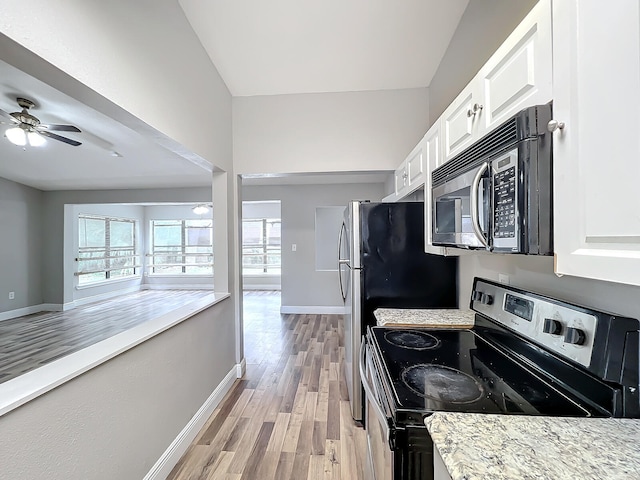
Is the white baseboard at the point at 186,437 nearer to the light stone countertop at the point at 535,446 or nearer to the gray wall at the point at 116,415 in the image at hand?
the gray wall at the point at 116,415

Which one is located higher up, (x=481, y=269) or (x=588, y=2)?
(x=588, y=2)

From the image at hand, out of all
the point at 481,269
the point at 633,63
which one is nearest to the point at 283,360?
the point at 481,269

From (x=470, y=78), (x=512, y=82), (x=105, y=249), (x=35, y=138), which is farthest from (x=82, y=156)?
(x=512, y=82)

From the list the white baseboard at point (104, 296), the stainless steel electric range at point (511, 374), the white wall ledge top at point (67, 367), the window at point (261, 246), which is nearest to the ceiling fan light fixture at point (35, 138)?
the white wall ledge top at point (67, 367)

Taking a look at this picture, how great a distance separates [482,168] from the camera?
91 centimetres

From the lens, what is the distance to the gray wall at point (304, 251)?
17.4 ft

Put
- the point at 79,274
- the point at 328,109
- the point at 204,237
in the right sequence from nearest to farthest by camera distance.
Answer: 1. the point at 328,109
2. the point at 79,274
3. the point at 204,237

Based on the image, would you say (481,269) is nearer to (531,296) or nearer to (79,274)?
(531,296)

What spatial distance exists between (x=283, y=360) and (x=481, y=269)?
2.42 meters

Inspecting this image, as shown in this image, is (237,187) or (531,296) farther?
(237,187)

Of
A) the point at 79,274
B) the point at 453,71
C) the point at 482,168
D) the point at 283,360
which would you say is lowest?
the point at 283,360

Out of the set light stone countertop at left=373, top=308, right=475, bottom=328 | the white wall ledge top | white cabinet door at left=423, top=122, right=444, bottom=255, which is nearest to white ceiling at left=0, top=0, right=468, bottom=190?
white cabinet door at left=423, top=122, right=444, bottom=255

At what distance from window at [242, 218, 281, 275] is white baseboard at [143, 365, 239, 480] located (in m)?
5.41

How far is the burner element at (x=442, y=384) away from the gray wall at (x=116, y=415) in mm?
1257
